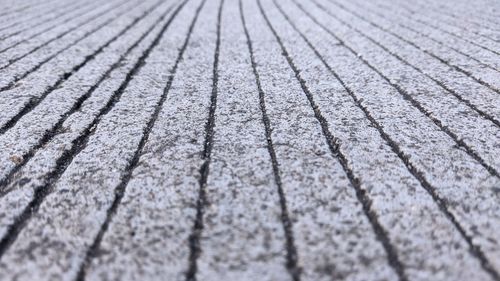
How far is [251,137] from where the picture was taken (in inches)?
72.9

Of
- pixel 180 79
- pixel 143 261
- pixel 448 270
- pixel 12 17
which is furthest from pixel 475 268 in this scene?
pixel 12 17

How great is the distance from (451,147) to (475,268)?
70cm

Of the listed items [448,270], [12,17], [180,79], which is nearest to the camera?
[448,270]

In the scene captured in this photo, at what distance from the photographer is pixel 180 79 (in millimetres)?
2605

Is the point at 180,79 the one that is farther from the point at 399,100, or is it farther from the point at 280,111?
the point at 399,100

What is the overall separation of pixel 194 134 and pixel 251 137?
24cm

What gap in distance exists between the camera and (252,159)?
167cm

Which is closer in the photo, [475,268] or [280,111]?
[475,268]

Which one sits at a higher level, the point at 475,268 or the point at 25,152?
the point at 25,152

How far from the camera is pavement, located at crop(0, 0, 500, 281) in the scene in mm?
1196

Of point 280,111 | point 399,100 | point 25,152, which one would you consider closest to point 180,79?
point 280,111

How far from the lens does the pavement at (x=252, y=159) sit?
3.92ft

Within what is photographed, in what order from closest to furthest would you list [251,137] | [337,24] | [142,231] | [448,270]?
[448,270]
[142,231]
[251,137]
[337,24]

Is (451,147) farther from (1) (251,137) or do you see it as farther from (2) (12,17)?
(2) (12,17)
